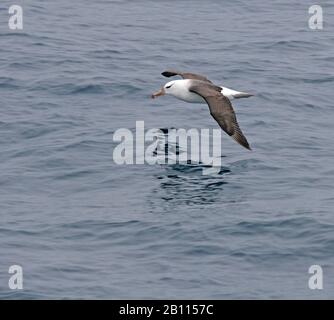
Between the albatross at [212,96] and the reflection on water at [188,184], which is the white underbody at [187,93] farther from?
the reflection on water at [188,184]

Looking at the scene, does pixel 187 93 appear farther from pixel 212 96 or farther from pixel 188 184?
pixel 188 184

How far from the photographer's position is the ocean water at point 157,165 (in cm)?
2067

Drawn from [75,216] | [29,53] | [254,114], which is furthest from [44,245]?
[29,53]

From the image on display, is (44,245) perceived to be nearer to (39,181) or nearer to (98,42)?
(39,181)

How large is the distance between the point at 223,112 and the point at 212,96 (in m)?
0.75

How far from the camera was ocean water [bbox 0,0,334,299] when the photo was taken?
20672 millimetres

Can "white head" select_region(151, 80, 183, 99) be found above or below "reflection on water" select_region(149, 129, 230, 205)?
above

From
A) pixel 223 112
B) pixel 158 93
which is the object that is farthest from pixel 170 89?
pixel 223 112

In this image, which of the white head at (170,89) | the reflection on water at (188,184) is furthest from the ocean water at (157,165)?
the white head at (170,89)

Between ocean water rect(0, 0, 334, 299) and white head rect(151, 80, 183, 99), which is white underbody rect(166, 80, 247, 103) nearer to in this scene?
white head rect(151, 80, 183, 99)

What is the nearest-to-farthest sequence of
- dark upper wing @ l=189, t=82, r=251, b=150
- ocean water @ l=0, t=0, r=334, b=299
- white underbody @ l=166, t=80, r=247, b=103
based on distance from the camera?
ocean water @ l=0, t=0, r=334, b=299 → dark upper wing @ l=189, t=82, r=251, b=150 → white underbody @ l=166, t=80, r=247, b=103

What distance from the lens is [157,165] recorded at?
26297mm

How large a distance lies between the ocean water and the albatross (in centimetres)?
64

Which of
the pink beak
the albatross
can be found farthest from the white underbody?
the pink beak
